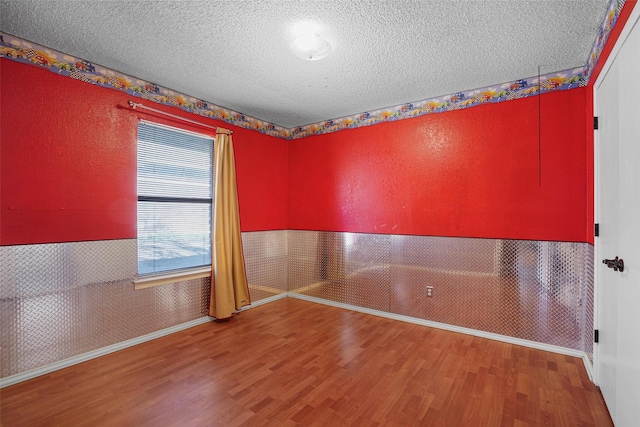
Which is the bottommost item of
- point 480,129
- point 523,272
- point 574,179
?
point 523,272

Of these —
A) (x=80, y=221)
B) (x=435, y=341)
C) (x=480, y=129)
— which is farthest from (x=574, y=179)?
(x=80, y=221)

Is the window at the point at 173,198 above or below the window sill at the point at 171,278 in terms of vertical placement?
above

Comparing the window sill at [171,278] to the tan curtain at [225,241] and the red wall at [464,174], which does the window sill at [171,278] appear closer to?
the tan curtain at [225,241]

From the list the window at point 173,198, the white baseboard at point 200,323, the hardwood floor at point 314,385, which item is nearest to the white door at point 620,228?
the hardwood floor at point 314,385

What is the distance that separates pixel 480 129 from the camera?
3.22 m

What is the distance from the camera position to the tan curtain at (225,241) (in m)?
3.58

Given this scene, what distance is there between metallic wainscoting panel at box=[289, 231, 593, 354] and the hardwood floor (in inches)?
Answer: 10.4

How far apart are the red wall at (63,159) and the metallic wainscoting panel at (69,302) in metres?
0.14

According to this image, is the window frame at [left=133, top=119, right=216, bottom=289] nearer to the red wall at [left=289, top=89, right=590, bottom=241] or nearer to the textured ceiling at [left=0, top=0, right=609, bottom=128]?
the textured ceiling at [left=0, top=0, right=609, bottom=128]

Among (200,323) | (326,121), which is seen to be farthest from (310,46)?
(200,323)

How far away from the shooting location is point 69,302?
2.56 m

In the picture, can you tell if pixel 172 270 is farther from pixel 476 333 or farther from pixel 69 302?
pixel 476 333

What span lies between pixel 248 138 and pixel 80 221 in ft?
7.33

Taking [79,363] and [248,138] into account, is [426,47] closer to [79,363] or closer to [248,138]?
[248,138]
